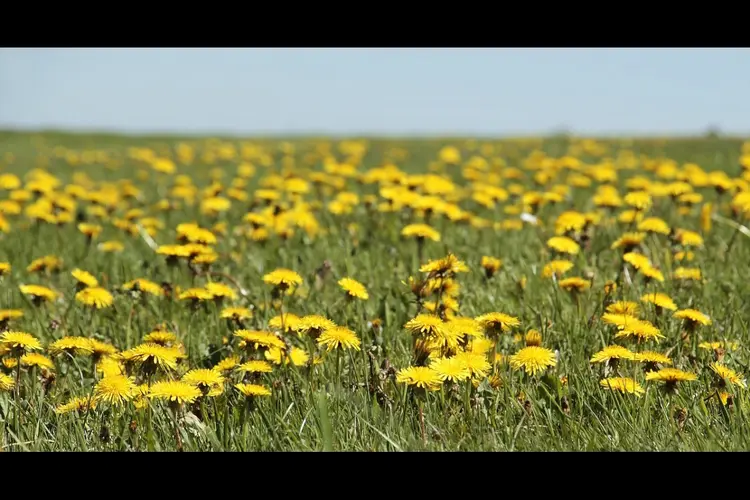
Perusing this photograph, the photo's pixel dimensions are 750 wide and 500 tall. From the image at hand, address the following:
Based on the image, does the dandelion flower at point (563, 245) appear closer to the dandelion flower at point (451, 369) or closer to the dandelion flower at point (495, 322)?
the dandelion flower at point (495, 322)

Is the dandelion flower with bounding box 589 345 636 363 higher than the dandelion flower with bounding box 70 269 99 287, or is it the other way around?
the dandelion flower with bounding box 70 269 99 287

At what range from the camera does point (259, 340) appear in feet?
7.36

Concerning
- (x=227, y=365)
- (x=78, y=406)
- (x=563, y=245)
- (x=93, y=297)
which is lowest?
(x=78, y=406)

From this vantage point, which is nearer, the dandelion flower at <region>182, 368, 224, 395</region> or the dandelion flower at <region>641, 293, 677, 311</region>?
the dandelion flower at <region>182, 368, 224, 395</region>

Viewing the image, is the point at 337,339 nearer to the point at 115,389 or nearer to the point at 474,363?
the point at 474,363

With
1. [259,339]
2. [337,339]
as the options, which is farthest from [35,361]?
[337,339]

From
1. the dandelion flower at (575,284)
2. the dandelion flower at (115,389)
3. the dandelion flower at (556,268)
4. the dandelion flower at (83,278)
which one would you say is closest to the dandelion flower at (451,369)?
the dandelion flower at (115,389)

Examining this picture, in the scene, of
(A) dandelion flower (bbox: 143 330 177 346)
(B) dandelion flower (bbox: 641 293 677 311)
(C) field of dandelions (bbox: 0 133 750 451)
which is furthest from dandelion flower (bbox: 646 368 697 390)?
(A) dandelion flower (bbox: 143 330 177 346)

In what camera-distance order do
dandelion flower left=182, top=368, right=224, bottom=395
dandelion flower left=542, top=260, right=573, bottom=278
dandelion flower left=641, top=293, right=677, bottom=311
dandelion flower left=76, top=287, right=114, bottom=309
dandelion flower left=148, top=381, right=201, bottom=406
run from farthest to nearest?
1. dandelion flower left=542, top=260, right=573, bottom=278
2. dandelion flower left=76, top=287, right=114, bottom=309
3. dandelion flower left=641, top=293, right=677, bottom=311
4. dandelion flower left=182, top=368, right=224, bottom=395
5. dandelion flower left=148, top=381, right=201, bottom=406

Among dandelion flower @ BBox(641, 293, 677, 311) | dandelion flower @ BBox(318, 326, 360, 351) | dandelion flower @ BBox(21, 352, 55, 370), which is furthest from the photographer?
dandelion flower @ BBox(641, 293, 677, 311)

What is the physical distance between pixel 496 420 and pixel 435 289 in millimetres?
642

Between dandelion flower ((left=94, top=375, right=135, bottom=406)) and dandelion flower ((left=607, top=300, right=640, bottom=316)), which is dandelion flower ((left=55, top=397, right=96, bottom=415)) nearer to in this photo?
dandelion flower ((left=94, top=375, right=135, bottom=406))
